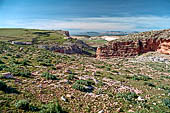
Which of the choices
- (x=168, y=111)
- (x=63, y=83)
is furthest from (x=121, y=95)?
(x=63, y=83)

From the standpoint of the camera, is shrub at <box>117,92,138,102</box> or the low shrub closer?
the low shrub

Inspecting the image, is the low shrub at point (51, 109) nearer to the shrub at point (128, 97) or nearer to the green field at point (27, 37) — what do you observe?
the shrub at point (128, 97)

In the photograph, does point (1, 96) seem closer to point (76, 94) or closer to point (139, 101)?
point (76, 94)

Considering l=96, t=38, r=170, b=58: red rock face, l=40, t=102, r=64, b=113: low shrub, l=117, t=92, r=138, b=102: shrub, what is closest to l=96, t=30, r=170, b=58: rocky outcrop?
l=96, t=38, r=170, b=58: red rock face

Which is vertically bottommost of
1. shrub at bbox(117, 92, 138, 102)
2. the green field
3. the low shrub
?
shrub at bbox(117, 92, 138, 102)

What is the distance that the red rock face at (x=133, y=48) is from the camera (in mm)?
35562

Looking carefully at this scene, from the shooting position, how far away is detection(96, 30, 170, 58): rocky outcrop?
3543cm

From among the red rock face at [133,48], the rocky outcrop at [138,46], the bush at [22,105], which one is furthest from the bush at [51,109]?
the red rock face at [133,48]

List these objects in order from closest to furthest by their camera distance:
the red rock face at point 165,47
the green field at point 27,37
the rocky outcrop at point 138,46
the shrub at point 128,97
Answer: the shrub at point 128,97 → the red rock face at point 165,47 → the rocky outcrop at point 138,46 → the green field at point 27,37

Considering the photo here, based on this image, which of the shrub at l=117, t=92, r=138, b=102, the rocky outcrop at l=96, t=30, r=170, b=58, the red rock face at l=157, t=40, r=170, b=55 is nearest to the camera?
the shrub at l=117, t=92, r=138, b=102

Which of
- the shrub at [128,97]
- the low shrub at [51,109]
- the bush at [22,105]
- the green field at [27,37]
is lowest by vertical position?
the shrub at [128,97]

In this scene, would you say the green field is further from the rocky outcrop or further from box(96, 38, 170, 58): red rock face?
the rocky outcrop

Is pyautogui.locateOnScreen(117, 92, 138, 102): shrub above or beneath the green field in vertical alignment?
beneath

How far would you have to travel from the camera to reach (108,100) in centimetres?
773
